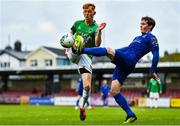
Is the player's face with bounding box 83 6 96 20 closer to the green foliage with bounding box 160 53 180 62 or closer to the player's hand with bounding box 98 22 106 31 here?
the player's hand with bounding box 98 22 106 31

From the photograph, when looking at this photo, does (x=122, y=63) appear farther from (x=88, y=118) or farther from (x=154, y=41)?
(x=88, y=118)

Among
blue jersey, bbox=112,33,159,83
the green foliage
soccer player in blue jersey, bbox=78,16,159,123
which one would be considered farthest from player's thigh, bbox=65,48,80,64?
the green foliage

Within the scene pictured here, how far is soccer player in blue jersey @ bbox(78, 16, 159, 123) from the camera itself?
36.1 feet

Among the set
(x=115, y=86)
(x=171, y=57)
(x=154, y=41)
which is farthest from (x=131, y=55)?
(x=171, y=57)

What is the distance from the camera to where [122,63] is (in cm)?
1112

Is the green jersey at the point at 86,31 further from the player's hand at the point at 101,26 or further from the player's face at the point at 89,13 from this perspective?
the player's hand at the point at 101,26

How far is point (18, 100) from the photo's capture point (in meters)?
56.3

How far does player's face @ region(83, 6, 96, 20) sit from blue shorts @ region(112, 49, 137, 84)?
175 cm

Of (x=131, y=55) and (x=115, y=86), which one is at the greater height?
(x=131, y=55)

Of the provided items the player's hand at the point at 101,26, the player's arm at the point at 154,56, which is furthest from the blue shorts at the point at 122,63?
the player's hand at the point at 101,26

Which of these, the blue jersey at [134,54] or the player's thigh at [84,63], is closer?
the blue jersey at [134,54]

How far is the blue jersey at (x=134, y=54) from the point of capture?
11062 millimetres

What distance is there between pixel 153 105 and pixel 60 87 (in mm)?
35266

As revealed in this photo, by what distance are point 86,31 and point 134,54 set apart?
1.81 meters
